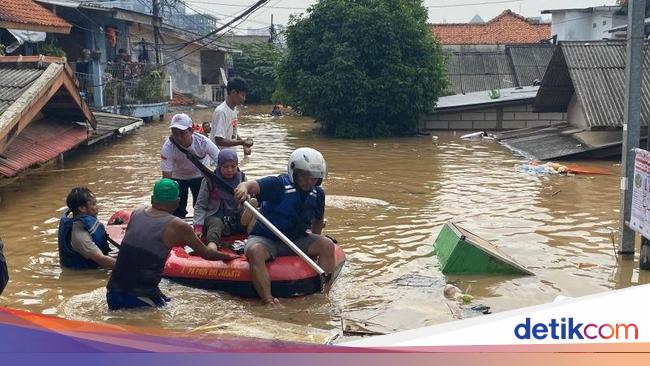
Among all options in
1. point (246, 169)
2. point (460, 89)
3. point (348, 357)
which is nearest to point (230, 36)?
point (460, 89)

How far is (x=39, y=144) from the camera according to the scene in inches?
511

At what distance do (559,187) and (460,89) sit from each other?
1819cm

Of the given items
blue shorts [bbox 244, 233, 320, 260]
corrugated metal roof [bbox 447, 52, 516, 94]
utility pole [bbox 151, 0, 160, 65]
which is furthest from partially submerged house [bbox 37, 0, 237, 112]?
blue shorts [bbox 244, 233, 320, 260]

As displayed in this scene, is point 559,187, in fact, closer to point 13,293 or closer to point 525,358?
point 13,293

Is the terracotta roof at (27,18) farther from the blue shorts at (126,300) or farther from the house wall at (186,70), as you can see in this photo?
the house wall at (186,70)

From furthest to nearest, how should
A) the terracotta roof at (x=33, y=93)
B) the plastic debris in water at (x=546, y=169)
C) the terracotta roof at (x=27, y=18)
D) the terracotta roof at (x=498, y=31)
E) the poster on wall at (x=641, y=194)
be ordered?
1. the terracotta roof at (x=498, y=31)
2. the terracotta roof at (x=27, y=18)
3. the plastic debris in water at (x=546, y=169)
4. the terracotta roof at (x=33, y=93)
5. the poster on wall at (x=641, y=194)

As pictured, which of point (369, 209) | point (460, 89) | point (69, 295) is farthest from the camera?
point (460, 89)

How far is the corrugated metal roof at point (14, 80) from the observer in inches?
439

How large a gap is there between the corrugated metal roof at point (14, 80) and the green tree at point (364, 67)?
467 inches

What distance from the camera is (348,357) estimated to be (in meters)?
3.06

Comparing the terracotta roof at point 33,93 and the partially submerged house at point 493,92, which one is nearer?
the terracotta roof at point 33,93

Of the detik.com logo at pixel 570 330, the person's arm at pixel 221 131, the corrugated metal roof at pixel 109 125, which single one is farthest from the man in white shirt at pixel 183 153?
the corrugated metal roof at pixel 109 125

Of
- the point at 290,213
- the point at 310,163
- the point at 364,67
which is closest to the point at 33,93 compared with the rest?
the point at 290,213

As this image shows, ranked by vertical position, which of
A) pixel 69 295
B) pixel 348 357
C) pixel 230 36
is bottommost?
pixel 69 295
